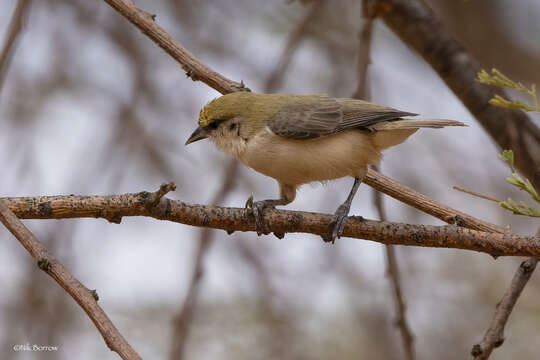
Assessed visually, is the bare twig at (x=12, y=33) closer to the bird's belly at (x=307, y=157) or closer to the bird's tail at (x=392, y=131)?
the bird's belly at (x=307, y=157)

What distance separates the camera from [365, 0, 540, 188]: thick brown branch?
378cm

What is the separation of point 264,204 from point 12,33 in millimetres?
1698

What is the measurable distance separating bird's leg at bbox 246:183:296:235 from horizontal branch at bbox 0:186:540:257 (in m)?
0.03

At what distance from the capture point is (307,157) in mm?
3689

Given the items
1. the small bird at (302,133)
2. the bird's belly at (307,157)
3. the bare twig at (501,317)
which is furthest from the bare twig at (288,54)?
the bare twig at (501,317)

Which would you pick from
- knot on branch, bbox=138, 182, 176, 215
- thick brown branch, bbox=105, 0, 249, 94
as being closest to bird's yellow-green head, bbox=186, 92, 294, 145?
thick brown branch, bbox=105, 0, 249, 94

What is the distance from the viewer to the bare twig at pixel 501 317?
2898 mm

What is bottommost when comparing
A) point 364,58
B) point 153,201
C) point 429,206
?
point 153,201

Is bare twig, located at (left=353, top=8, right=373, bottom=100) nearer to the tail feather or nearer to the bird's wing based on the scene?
the bird's wing

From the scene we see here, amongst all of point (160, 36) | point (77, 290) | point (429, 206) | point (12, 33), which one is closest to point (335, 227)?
point (429, 206)

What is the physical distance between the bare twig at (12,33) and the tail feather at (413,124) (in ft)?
7.36

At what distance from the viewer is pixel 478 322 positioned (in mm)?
6293

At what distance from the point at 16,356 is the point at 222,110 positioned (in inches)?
90.1

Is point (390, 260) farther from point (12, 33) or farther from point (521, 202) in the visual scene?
point (12, 33)
